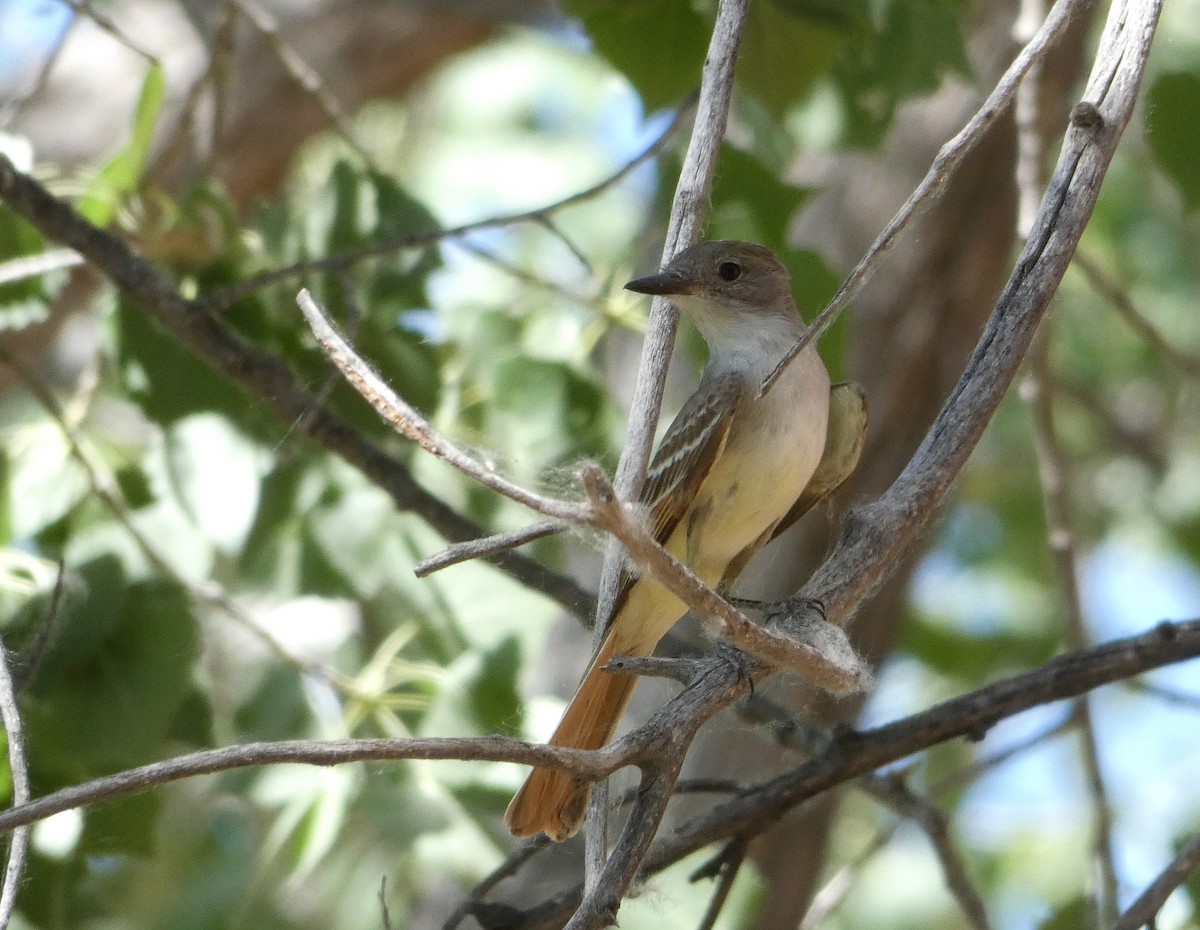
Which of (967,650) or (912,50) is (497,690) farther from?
(967,650)

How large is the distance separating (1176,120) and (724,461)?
5.03ft

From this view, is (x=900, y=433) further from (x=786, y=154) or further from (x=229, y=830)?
(x=229, y=830)

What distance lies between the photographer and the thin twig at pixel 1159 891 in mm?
A: 2497

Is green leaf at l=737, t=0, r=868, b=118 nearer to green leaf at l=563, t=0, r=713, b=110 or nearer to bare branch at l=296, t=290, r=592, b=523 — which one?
green leaf at l=563, t=0, r=713, b=110

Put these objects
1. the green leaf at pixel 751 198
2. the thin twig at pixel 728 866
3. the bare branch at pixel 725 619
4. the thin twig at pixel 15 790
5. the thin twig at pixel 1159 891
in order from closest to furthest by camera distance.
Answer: the bare branch at pixel 725 619 < the thin twig at pixel 15 790 < the thin twig at pixel 1159 891 < the thin twig at pixel 728 866 < the green leaf at pixel 751 198

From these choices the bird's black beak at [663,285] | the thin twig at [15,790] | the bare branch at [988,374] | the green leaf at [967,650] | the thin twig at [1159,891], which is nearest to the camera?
the thin twig at [15,790]

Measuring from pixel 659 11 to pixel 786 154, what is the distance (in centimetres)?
92

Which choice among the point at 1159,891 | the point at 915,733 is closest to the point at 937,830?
the point at 915,733

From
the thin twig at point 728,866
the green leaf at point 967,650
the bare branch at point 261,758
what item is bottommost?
the bare branch at point 261,758

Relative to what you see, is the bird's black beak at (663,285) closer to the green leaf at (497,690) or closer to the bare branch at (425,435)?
the green leaf at (497,690)

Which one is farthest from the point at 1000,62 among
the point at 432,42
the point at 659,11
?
the point at 432,42

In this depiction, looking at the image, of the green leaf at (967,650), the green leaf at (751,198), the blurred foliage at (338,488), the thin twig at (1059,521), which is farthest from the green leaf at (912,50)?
the green leaf at (967,650)

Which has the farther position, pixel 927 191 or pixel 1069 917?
pixel 1069 917

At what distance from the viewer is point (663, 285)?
304 cm
